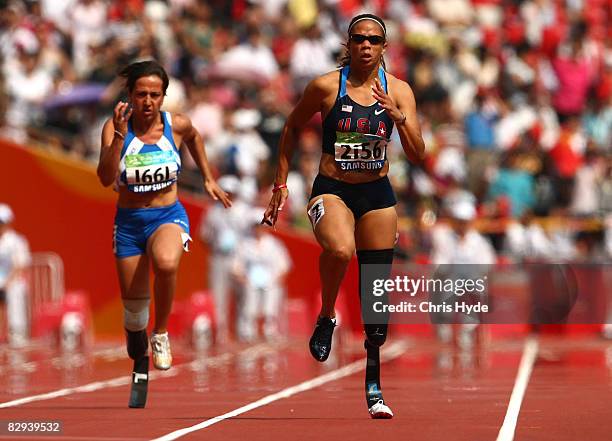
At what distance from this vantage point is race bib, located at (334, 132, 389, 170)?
11.3 meters

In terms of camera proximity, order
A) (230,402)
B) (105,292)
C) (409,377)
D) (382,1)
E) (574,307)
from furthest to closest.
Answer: (382,1)
(105,292)
(574,307)
(409,377)
(230,402)

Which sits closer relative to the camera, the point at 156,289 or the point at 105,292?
the point at 156,289

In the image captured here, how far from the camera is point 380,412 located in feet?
37.7

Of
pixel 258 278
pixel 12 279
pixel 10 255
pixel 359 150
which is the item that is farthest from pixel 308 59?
pixel 359 150

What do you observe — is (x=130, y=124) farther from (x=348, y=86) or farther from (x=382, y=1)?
(x=382, y=1)

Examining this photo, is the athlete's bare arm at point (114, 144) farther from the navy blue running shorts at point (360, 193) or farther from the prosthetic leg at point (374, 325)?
the prosthetic leg at point (374, 325)

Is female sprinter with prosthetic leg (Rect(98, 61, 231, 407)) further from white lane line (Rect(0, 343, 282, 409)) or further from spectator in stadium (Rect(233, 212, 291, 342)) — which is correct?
spectator in stadium (Rect(233, 212, 291, 342))

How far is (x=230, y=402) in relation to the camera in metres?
13.5

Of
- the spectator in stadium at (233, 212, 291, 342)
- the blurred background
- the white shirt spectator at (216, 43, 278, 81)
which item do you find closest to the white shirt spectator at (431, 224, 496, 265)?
the blurred background

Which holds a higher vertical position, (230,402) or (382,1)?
(382,1)

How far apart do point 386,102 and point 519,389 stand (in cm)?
480

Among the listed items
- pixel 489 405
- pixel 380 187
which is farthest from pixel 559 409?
pixel 380 187

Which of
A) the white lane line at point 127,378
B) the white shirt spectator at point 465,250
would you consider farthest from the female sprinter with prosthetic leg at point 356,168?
the white shirt spectator at point 465,250

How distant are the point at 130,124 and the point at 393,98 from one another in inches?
97.7
